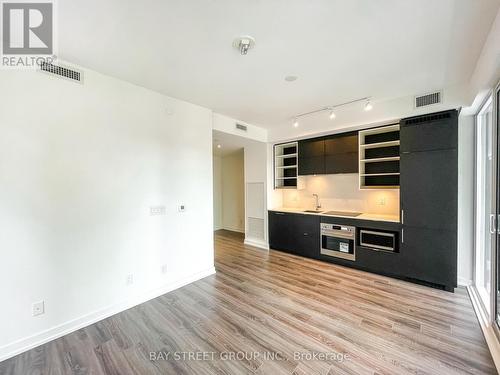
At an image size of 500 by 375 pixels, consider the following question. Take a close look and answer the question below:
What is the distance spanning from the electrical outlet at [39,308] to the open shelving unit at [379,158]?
14.7 ft

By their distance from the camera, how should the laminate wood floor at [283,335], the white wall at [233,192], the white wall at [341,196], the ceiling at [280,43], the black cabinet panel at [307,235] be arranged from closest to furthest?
the ceiling at [280,43] → the laminate wood floor at [283,335] → the white wall at [341,196] → the black cabinet panel at [307,235] → the white wall at [233,192]

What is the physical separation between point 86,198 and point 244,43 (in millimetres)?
2235

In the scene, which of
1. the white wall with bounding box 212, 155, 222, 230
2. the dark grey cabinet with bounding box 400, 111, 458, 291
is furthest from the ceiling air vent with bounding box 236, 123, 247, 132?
the white wall with bounding box 212, 155, 222, 230

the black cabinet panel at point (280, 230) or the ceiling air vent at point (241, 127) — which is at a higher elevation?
the ceiling air vent at point (241, 127)

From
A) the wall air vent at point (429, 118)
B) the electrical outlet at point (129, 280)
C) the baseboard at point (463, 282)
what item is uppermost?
the wall air vent at point (429, 118)

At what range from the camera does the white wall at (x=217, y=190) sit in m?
7.38

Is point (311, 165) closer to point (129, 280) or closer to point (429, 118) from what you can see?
point (429, 118)

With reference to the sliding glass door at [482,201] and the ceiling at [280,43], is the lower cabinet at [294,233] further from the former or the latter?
the ceiling at [280,43]

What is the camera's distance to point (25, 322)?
2012 mm

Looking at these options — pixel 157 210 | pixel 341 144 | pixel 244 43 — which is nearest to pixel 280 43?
pixel 244 43

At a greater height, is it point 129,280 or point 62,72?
point 62,72

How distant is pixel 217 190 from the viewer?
7.46 m

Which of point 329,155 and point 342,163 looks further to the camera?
point 329,155

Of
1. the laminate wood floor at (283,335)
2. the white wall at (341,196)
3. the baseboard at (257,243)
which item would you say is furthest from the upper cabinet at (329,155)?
the laminate wood floor at (283,335)
